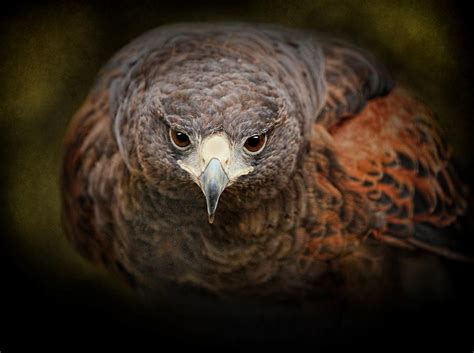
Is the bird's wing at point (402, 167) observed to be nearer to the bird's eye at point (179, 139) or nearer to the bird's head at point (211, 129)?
the bird's head at point (211, 129)

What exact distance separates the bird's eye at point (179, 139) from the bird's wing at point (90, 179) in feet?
1.99

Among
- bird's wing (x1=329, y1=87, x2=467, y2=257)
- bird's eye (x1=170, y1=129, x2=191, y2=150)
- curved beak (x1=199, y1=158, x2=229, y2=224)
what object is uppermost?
bird's wing (x1=329, y1=87, x2=467, y2=257)

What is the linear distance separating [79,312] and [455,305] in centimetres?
229

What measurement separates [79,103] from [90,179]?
1100mm

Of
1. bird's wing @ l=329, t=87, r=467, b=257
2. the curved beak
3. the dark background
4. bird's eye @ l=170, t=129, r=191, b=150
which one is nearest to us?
the curved beak

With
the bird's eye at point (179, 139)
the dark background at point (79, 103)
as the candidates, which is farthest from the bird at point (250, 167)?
the dark background at point (79, 103)

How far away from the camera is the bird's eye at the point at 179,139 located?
7.14 feet

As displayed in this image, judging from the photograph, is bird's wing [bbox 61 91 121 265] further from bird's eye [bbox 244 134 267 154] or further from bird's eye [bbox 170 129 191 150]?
bird's eye [bbox 244 134 267 154]

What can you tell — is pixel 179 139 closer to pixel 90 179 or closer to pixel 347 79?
pixel 90 179

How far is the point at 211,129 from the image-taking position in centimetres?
210

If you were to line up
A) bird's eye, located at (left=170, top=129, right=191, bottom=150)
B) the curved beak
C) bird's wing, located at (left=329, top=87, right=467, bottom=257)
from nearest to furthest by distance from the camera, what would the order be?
the curved beak → bird's eye, located at (left=170, top=129, right=191, bottom=150) → bird's wing, located at (left=329, top=87, right=467, bottom=257)

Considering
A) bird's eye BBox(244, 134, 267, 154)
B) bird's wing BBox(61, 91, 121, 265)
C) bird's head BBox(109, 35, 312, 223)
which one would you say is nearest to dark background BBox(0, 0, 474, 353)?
bird's wing BBox(61, 91, 121, 265)

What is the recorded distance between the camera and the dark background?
2984 mm

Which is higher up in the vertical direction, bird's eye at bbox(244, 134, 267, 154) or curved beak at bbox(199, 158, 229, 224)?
bird's eye at bbox(244, 134, 267, 154)
